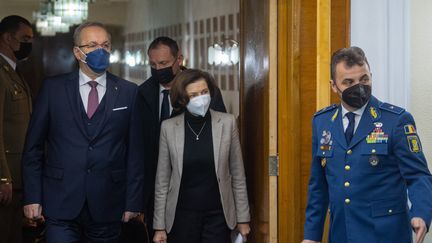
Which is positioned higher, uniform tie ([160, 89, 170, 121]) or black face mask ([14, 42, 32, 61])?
black face mask ([14, 42, 32, 61])

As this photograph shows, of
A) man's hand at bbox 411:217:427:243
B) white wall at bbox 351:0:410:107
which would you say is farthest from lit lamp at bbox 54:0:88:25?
man's hand at bbox 411:217:427:243

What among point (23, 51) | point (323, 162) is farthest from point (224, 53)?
point (323, 162)

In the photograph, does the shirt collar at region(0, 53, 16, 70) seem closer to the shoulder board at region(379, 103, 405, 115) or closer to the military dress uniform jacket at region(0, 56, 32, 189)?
the military dress uniform jacket at region(0, 56, 32, 189)

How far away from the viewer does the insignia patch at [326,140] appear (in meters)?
3.35

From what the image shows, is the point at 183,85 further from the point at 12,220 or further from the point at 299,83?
the point at 12,220

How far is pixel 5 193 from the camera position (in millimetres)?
4961

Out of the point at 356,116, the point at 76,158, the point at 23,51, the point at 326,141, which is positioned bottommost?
the point at 76,158

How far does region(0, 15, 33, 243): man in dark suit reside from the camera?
5250 mm

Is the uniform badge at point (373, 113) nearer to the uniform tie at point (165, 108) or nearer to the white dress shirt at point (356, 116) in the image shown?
the white dress shirt at point (356, 116)

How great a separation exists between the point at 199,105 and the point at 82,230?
3.01ft

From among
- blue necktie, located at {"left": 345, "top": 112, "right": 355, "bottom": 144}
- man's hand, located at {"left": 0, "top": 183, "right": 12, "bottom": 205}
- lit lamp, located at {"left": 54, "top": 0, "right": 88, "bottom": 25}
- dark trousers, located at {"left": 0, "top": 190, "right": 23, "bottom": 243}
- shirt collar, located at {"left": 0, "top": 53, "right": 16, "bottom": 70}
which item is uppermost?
lit lamp, located at {"left": 54, "top": 0, "right": 88, "bottom": 25}

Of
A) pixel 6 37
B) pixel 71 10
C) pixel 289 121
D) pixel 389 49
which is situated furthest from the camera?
pixel 71 10

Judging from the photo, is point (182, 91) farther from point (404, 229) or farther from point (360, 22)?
point (404, 229)

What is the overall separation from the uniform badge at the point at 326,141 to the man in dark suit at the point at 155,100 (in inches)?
65.9
